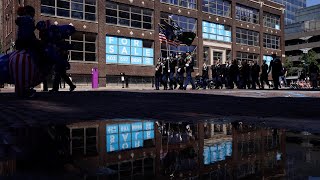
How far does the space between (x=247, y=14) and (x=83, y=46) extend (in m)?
30.0

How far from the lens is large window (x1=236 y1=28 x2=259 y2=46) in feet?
172

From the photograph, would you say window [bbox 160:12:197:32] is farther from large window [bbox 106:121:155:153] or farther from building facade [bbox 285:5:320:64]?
building facade [bbox 285:5:320:64]

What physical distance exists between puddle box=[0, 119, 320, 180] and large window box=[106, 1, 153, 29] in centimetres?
3424

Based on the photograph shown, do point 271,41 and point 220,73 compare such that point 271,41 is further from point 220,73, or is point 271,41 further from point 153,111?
point 153,111

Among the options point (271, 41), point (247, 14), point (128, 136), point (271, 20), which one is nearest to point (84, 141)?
point (128, 136)

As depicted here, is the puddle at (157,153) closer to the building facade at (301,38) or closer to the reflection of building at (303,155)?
the reflection of building at (303,155)

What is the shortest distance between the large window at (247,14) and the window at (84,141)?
51.3 metres

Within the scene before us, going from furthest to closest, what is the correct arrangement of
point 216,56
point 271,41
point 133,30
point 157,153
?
point 271,41 → point 216,56 → point 133,30 → point 157,153

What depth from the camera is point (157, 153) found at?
2543 millimetres

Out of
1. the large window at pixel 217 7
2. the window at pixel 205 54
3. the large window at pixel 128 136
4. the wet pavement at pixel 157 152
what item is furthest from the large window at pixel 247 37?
the wet pavement at pixel 157 152

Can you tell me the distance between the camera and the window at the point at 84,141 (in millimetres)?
2621

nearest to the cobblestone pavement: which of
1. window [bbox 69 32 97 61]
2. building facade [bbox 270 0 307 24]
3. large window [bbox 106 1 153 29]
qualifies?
window [bbox 69 32 97 61]

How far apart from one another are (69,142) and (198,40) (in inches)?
1696

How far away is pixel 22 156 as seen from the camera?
2432 mm
